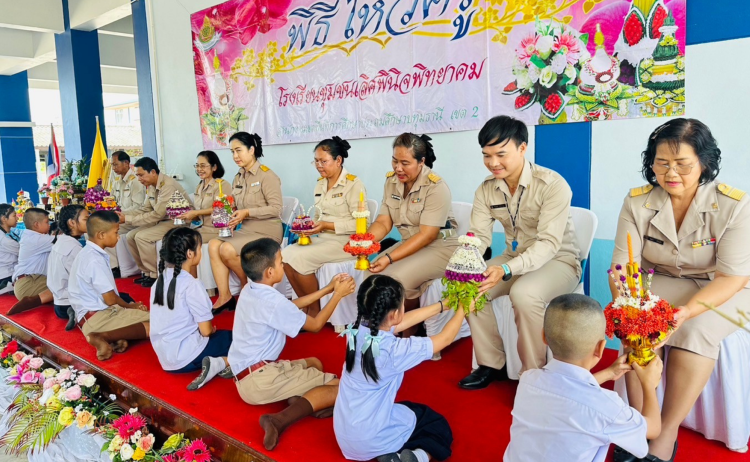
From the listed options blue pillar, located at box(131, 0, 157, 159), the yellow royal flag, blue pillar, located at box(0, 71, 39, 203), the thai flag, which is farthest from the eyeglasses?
blue pillar, located at box(0, 71, 39, 203)

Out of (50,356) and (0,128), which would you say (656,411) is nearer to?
(50,356)

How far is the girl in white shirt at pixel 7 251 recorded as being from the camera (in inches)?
195

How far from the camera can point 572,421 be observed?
1.37 metres

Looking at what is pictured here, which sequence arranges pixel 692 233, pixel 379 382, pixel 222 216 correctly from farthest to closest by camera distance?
pixel 222 216 → pixel 692 233 → pixel 379 382

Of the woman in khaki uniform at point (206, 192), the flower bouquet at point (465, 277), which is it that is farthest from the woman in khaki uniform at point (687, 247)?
the woman in khaki uniform at point (206, 192)

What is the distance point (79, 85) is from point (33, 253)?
170 inches

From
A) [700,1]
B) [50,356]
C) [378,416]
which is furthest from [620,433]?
[50,356]

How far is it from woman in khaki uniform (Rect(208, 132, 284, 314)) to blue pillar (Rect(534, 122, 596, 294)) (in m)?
2.06

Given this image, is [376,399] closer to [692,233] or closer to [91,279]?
[692,233]

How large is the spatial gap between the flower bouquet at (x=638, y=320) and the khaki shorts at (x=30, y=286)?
180 inches

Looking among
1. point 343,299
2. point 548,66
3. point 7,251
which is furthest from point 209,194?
point 548,66

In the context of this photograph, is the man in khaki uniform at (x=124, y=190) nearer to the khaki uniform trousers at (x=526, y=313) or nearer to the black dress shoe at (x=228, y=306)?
the black dress shoe at (x=228, y=306)

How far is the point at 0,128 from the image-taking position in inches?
493

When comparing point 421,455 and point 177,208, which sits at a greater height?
point 177,208
